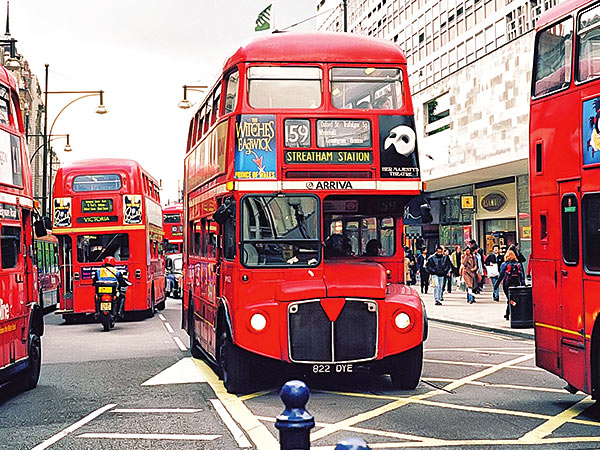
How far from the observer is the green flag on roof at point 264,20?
22.3 m

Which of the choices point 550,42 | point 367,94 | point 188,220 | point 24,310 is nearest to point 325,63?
point 367,94

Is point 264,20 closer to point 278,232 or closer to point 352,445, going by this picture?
point 278,232

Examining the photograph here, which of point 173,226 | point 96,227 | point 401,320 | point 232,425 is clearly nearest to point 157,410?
point 232,425

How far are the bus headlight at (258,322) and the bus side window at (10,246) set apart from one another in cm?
278

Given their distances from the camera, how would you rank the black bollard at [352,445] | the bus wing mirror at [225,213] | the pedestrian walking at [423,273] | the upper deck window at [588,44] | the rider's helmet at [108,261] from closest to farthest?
the black bollard at [352,445]
the upper deck window at [588,44]
the bus wing mirror at [225,213]
the rider's helmet at [108,261]
the pedestrian walking at [423,273]

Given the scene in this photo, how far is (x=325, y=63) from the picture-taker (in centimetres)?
1082

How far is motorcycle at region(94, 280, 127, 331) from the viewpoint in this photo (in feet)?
69.4

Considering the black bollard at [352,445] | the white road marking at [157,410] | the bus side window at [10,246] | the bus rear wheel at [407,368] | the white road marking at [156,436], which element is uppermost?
the bus side window at [10,246]

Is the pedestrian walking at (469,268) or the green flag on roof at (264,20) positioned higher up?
the green flag on roof at (264,20)

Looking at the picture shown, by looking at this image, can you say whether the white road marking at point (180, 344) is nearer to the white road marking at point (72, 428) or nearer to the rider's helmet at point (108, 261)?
the rider's helmet at point (108, 261)

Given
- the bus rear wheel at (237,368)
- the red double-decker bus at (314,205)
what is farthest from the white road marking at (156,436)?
the bus rear wheel at (237,368)

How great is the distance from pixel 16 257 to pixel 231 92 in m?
3.14

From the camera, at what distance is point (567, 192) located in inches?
347

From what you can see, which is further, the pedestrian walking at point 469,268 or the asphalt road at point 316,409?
the pedestrian walking at point 469,268
